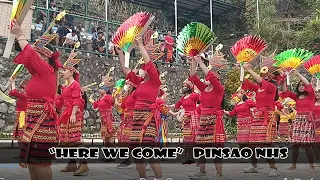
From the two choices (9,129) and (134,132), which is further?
(9,129)

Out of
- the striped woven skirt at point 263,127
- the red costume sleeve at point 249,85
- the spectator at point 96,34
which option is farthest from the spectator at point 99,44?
the striped woven skirt at point 263,127

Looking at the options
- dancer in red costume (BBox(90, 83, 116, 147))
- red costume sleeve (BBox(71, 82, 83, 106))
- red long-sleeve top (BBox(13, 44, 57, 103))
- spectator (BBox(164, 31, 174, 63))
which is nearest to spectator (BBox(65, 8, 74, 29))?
spectator (BBox(164, 31, 174, 63))

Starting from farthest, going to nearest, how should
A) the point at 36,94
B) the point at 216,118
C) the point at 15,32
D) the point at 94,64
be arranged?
the point at 94,64 < the point at 216,118 < the point at 36,94 < the point at 15,32

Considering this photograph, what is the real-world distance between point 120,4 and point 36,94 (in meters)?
17.1

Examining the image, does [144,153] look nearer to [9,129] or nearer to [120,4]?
[9,129]

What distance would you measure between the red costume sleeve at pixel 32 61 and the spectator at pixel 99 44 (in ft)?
32.5

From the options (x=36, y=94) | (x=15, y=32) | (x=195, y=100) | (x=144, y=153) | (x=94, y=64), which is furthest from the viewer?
(x=94, y=64)

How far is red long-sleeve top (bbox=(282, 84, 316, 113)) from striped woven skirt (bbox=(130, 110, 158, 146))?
9.87 feet

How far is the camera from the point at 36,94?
13.4 feet

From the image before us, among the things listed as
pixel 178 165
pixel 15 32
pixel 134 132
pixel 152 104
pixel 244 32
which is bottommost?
pixel 178 165

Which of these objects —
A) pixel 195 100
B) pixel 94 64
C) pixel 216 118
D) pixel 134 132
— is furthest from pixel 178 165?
pixel 94 64

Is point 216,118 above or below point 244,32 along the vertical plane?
below

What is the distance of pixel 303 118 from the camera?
748 cm

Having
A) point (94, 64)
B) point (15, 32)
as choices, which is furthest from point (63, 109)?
point (94, 64)
